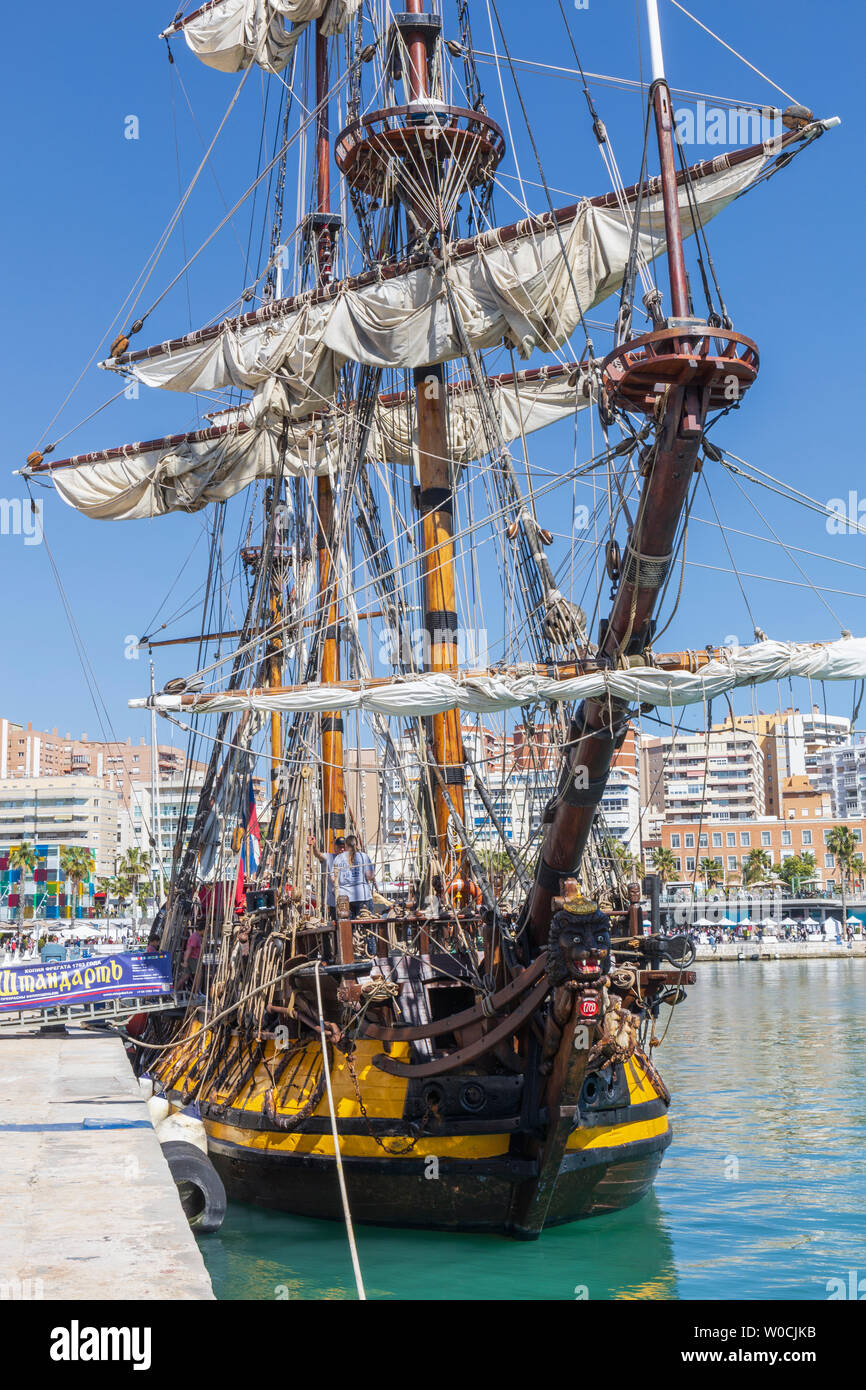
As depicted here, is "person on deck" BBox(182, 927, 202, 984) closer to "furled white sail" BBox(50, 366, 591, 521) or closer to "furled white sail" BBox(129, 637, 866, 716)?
"furled white sail" BBox(129, 637, 866, 716)

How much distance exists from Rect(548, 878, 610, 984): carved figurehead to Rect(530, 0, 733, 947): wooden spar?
0.94m

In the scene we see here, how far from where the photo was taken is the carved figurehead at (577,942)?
11641 mm

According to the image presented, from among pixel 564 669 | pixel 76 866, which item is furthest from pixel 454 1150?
pixel 76 866

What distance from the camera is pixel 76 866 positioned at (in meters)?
100

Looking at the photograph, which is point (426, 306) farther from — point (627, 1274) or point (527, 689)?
point (627, 1274)

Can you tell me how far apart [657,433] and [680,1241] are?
872 centimetres

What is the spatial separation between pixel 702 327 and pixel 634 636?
3005 millimetres

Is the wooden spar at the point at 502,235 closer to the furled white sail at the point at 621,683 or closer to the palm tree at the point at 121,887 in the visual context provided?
the furled white sail at the point at 621,683

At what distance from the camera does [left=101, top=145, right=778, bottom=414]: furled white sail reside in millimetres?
17078

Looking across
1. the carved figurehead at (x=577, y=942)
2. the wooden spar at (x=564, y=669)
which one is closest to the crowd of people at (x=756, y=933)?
the wooden spar at (x=564, y=669)

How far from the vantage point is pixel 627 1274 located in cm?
1248

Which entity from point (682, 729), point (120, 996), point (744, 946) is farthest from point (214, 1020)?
point (744, 946)

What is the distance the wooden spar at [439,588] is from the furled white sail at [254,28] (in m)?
11.9

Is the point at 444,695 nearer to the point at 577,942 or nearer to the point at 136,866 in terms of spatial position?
the point at 577,942
